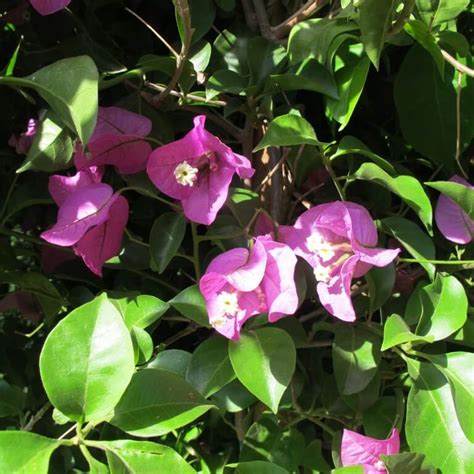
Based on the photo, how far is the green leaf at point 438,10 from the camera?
0.56 m

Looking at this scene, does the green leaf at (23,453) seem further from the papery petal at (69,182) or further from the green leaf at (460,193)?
the green leaf at (460,193)

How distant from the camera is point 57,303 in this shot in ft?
2.23

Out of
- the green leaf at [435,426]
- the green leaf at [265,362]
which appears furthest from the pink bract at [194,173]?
the green leaf at [435,426]

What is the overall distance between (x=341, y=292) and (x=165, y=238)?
0.15 m

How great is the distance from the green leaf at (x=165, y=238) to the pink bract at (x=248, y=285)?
0.13 feet

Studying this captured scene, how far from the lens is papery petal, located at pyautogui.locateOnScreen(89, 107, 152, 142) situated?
573 mm

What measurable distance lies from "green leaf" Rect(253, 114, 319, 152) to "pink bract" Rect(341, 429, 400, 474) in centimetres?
24

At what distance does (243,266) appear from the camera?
0.53 m

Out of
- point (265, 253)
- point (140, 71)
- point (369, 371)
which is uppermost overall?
point (140, 71)

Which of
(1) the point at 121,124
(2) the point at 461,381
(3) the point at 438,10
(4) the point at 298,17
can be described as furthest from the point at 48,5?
(2) the point at 461,381

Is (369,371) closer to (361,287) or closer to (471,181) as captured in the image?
(361,287)

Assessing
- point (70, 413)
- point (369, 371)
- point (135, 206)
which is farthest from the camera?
point (135, 206)

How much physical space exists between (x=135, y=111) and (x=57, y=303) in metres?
0.21

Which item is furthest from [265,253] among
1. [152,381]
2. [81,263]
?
[81,263]
